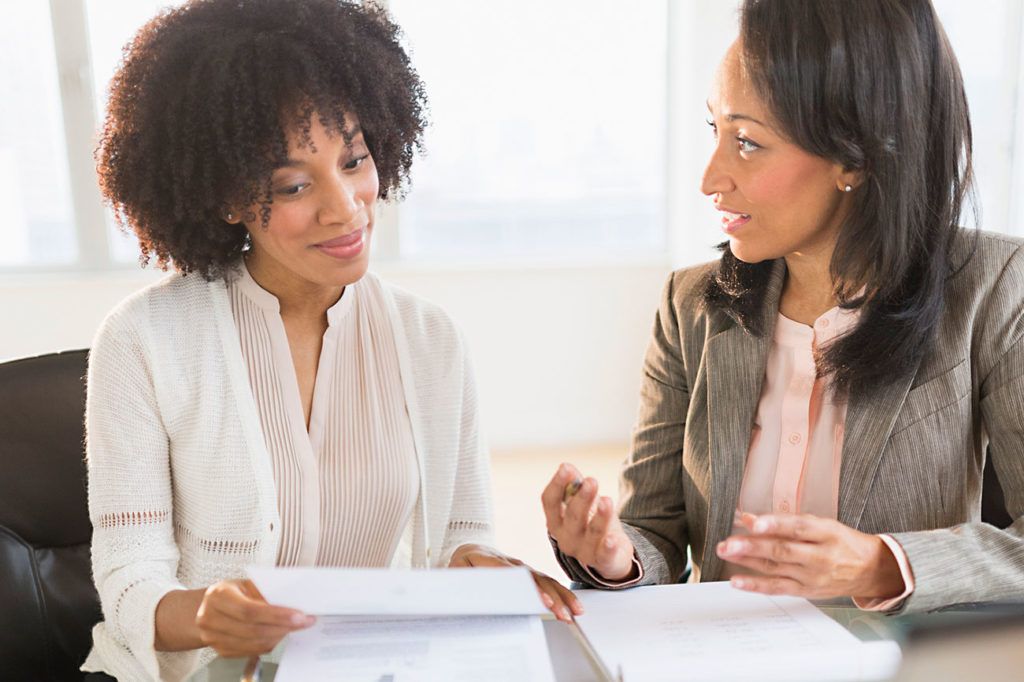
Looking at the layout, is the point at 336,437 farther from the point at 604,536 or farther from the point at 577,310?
the point at 577,310

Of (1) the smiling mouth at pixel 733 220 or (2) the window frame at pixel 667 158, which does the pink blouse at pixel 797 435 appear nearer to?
(1) the smiling mouth at pixel 733 220

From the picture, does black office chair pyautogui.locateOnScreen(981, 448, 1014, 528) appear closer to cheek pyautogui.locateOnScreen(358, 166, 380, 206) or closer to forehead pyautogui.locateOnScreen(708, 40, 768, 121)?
forehead pyautogui.locateOnScreen(708, 40, 768, 121)

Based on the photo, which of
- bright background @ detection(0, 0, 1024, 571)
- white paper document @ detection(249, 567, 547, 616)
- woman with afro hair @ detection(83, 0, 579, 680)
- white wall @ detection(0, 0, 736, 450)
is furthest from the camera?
white wall @ detection(0, 0, 736, 450)

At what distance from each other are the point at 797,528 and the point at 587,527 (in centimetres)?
26

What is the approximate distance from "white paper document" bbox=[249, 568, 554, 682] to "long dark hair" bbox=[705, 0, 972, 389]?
0.63 meters

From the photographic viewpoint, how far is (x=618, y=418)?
4.34m

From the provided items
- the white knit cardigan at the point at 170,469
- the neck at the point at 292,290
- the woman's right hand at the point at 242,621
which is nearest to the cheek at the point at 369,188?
the neck at the point at 292,290

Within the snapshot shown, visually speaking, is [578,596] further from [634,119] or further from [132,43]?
[634,119]

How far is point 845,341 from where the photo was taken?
1351 millimetres

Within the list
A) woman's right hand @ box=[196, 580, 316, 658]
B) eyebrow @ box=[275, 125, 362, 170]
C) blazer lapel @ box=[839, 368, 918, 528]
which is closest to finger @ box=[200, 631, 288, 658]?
woman's right hand @ box=[196, 580, 316, 658]

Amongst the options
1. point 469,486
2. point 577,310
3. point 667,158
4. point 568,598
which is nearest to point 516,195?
point 577,310

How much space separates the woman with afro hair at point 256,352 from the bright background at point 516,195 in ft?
7.93

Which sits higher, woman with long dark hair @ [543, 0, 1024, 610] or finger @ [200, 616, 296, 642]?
woman with long dark hair @ [543, 0, 1024, 610]

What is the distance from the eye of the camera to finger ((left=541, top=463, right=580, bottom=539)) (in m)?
1.12
